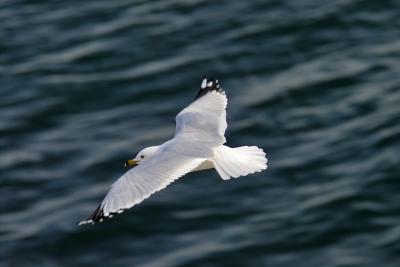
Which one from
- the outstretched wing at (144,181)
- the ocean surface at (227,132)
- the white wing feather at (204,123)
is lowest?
the outstretched wing at (144,181)

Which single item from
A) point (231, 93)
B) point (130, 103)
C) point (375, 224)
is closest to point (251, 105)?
point (231, 93)

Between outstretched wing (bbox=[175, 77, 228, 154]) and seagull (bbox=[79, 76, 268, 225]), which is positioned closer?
seagull (bbox=[79, 76, 268, 225])

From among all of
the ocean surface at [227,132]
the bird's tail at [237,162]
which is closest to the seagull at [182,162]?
the bird's tail at [237,162]

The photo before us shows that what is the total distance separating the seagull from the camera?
24.8 ft

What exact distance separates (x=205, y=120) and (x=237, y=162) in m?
0.82

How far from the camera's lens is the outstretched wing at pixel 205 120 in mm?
8211

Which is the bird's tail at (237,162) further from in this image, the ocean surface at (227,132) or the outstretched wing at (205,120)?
the ocean surface at (227,132)

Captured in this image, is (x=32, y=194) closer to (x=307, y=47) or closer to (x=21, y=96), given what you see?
(x=21, y=96)

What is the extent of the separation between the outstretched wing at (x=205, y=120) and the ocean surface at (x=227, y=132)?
312 cm

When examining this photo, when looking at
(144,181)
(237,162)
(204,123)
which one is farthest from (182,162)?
(204,123)

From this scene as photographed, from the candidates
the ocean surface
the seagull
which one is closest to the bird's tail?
the seagull

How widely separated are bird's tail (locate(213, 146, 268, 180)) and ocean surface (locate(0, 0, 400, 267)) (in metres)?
3.93

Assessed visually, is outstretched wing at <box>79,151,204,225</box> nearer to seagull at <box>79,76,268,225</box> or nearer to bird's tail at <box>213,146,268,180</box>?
seagull at <box>79,76,268,225</box>

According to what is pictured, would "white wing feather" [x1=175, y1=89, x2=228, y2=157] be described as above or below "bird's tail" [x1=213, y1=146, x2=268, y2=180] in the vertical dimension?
above
